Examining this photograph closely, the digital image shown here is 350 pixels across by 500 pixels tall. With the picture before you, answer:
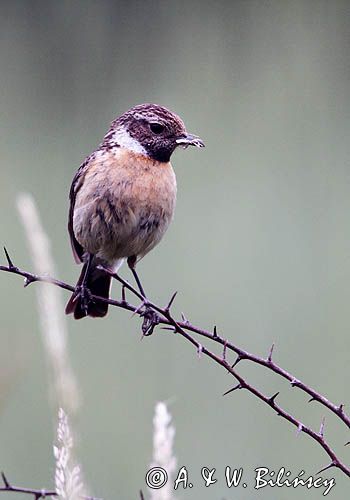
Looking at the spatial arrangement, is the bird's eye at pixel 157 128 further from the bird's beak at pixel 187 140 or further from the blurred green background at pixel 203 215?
the blurred green background at pixel 203 215

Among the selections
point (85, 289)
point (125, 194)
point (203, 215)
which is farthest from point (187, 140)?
point (203, 215)

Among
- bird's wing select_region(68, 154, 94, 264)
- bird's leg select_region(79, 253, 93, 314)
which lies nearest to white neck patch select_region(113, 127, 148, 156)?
bird's wing select_region(68, 154, 94, 264)

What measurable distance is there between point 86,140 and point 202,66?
142cm

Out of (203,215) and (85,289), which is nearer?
(85,289)

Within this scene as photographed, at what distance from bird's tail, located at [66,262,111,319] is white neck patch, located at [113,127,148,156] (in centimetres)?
41

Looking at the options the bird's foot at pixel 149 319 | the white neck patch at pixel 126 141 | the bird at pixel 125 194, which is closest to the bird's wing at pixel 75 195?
the bird at pixel 125 194

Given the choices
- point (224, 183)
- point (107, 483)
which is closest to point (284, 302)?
point (224, 183)

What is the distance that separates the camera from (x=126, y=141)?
3.24m

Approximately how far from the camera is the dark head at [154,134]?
3184 mm

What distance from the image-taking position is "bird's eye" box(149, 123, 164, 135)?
3.20 meters

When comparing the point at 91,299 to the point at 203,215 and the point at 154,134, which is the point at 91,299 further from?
the point at 203,215

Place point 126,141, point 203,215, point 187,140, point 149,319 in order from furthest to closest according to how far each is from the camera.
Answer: point 203,215 < point 126,141 < point 187,140 < point 149,319

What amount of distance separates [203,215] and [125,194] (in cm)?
256

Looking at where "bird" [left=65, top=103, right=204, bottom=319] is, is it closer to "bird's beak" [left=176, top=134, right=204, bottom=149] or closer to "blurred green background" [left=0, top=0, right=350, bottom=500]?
"bird's beak" [left=176, top=134, right=204, bottom=149]
